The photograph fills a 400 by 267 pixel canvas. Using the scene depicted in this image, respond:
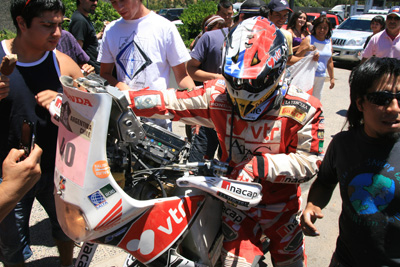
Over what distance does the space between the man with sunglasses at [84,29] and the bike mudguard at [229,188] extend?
12.1ft

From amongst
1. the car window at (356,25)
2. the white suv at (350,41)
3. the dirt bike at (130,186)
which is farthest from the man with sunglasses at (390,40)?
the car window at (356,25)

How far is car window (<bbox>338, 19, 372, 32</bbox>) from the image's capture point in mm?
15097

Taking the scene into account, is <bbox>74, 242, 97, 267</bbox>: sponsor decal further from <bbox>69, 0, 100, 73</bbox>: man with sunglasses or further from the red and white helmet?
<bbox>69, 0, 100, 73</bbox>: man with sunglasses

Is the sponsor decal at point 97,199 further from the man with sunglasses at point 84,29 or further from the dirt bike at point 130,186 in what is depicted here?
the man with sunglasses at point 84,29

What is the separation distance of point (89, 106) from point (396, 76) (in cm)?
146

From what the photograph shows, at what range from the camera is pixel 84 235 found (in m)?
1.75

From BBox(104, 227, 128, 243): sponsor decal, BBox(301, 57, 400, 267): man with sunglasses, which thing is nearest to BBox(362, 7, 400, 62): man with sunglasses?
BBox(301, 57, 400, 267): man with sunglasses

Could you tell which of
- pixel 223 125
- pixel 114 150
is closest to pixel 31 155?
pixel 114 150

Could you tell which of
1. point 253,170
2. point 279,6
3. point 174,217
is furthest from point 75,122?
point 279,6

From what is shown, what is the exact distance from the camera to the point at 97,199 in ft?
5.56

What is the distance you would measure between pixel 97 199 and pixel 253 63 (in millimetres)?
1105

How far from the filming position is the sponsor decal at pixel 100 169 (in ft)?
5.53

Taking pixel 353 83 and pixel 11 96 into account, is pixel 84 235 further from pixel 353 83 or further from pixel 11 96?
pixel 353 83

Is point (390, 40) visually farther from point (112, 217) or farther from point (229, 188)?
point (112, 217)
